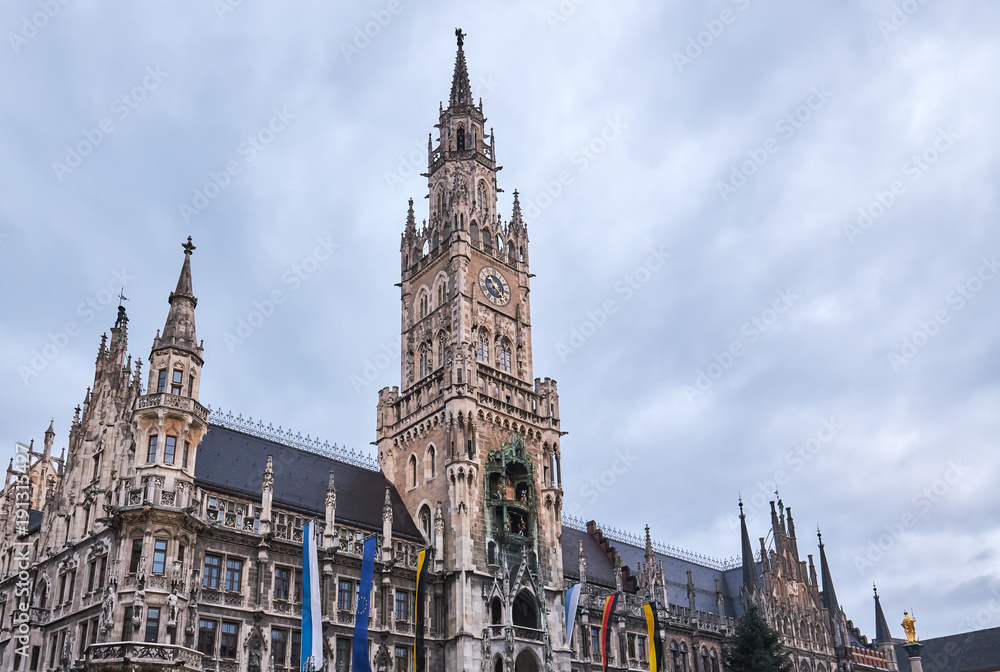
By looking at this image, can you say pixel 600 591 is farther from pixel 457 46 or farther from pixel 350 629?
pixel 457 46

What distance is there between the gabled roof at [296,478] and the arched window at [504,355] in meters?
12.7

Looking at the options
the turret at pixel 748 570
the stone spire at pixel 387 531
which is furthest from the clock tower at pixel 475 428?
the turret at pixel 748 570

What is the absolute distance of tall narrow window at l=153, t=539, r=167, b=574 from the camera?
46.8 m

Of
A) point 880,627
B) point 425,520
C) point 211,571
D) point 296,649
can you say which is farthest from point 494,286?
point 880,627

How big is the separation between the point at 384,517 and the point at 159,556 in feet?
50.6

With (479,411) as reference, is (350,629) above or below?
below

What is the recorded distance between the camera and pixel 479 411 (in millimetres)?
65375

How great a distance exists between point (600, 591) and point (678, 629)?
350 inches

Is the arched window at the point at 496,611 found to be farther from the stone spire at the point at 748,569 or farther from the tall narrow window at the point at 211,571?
the stone spire at the point at 748,569

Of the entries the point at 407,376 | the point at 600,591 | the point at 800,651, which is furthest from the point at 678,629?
the point at 407,376

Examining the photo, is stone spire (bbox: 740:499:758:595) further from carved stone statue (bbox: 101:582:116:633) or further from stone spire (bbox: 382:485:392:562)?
carved stone statue (bbox: 101:582:116:633)

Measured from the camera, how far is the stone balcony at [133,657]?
43.5 meters

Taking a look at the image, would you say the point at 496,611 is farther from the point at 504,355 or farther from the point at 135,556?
the point at 135,556

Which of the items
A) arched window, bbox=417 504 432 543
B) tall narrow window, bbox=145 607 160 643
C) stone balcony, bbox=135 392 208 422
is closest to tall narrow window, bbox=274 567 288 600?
tall narrow window, bbox=145 607 160 643
